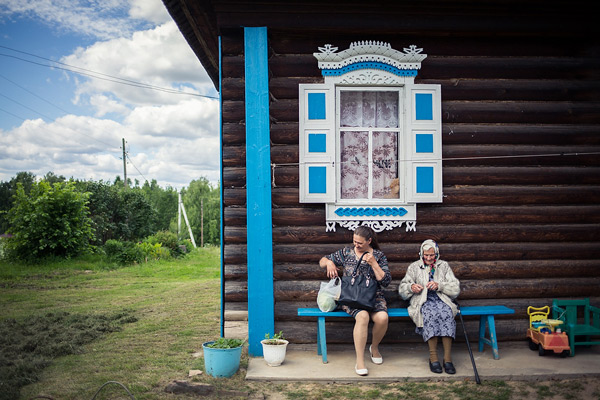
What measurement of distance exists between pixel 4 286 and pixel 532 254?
35.4 ft

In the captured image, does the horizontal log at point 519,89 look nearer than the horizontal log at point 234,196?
No

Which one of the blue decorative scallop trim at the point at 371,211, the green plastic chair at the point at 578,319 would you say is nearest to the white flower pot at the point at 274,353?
the blue decorative scallop trim at the point at 371,211

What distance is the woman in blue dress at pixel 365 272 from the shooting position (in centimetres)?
483

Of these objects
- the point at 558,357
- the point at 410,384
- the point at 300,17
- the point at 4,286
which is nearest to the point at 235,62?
the point at 300,17

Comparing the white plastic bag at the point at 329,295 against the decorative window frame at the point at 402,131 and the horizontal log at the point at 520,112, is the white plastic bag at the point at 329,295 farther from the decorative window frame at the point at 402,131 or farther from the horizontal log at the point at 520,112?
the horizontal log at the point at 520,112

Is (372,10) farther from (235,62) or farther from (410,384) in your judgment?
(410,384)

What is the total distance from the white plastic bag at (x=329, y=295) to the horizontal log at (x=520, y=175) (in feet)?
5.74

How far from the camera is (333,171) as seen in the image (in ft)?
17.7

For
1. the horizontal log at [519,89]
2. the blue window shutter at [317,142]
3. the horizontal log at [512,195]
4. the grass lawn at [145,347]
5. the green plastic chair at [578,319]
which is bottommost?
the grass lawn at [145,347]

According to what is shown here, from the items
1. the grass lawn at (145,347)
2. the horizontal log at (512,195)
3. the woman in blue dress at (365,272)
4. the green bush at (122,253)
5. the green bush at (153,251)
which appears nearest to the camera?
the grass lawn at (145,347)

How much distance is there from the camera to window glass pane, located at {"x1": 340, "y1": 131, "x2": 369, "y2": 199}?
5621 millimetres

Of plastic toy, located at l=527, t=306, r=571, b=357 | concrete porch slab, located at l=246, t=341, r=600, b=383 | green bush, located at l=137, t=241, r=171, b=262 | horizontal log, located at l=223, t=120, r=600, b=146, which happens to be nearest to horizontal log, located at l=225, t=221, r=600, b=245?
plastic toy, located at l=527, t=306, r=571, b=357

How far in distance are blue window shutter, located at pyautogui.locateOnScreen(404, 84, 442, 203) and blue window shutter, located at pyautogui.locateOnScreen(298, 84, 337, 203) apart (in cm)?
87

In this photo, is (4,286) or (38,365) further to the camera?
(4,286)
